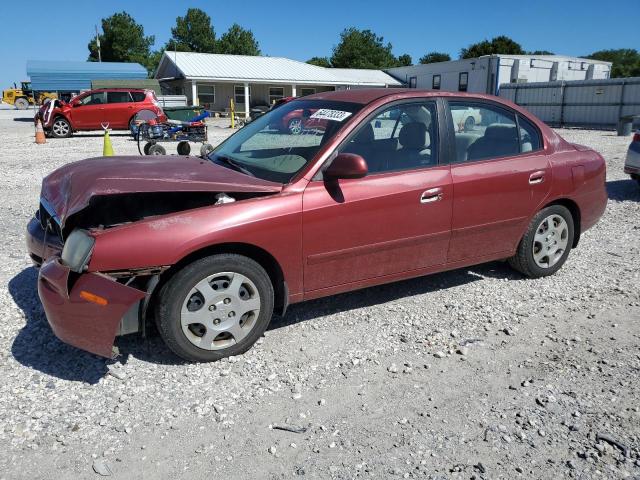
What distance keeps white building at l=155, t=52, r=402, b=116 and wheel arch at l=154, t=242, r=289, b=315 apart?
3548cm

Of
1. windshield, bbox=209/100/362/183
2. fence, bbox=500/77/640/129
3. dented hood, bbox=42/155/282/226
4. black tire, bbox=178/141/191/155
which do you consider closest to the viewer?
dented hood, bbox=42/155/282/226

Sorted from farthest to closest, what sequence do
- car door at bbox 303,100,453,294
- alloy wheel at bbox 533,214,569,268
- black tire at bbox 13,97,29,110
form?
black tire at bbox 13,97,29,110, alloy wheel at bbox 533,214,569,268, car door at bbox 303,100,453,294

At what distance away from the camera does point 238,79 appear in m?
38.4

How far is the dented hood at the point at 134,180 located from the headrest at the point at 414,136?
1194 millimetres

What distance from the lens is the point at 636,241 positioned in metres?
6.22

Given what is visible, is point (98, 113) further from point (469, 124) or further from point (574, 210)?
point (574, 210)

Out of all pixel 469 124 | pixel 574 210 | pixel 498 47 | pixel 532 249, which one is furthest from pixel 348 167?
pixel 498 47

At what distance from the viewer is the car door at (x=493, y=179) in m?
4.18

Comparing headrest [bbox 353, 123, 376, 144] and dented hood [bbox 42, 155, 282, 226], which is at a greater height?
headrest [bbox 353, 123, 376, 144]

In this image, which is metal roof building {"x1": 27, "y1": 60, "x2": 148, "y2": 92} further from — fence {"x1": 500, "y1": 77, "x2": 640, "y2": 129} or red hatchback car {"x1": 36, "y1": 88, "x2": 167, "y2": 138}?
fence {"x1": 500, "y1": 77, "x2": 640, "y2": 129}

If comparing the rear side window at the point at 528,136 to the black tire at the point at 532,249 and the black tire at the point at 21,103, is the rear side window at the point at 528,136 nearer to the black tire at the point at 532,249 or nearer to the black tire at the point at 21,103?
the black tire at the point at 532,249

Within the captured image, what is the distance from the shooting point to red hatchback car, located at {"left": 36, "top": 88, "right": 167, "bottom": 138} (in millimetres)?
20109

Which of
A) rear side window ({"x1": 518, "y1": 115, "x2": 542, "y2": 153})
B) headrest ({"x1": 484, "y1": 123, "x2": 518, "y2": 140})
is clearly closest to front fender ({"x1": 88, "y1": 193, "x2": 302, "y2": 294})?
headrest ({"x1": 484, "y1": 123, "x2": 518, "y2": 140})

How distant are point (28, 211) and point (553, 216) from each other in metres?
6.81
